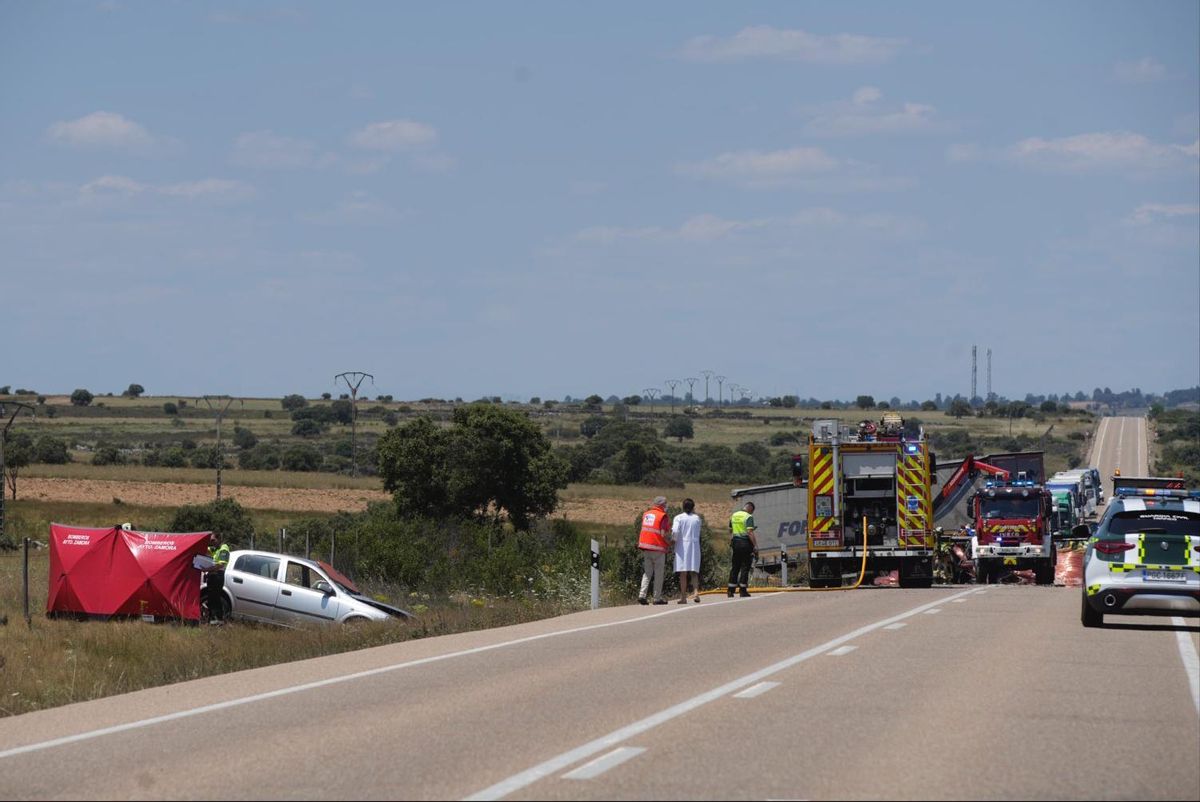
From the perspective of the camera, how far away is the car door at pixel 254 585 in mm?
25062

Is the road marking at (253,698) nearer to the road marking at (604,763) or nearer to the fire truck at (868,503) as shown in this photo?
the road marking at (604,763)

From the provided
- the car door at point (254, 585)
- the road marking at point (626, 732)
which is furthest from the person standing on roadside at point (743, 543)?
the road marking at point (626, 732)

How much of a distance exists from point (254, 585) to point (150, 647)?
12.6ft

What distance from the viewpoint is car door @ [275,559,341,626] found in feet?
80.1

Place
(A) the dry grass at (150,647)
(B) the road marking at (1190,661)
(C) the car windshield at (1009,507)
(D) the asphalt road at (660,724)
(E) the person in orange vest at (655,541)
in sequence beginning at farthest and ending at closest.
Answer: (C) the car windshield at (1009,507), (E) the person in orange vest at (655,541), (A) the dry grass at (150,647), (B) the road marking at (1190,661), (D) the asphalt road at (660,724)

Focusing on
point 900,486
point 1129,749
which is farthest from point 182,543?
point 1129,749

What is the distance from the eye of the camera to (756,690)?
12.5 m

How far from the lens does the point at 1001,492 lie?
40656 mm

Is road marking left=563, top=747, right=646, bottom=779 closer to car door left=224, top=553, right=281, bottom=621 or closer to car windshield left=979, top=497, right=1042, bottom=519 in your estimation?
car door left=224, top=553, right=281, bottom=621

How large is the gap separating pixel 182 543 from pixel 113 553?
4.43 ft

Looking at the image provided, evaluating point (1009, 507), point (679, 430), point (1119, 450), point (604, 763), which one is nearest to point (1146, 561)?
point (604, 763)

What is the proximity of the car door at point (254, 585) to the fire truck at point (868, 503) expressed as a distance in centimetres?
1194

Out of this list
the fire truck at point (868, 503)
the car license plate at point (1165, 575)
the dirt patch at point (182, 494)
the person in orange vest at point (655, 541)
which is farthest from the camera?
the dirt patch at point (182, 494)

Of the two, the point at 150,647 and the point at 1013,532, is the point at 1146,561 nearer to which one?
the point at 150,647
